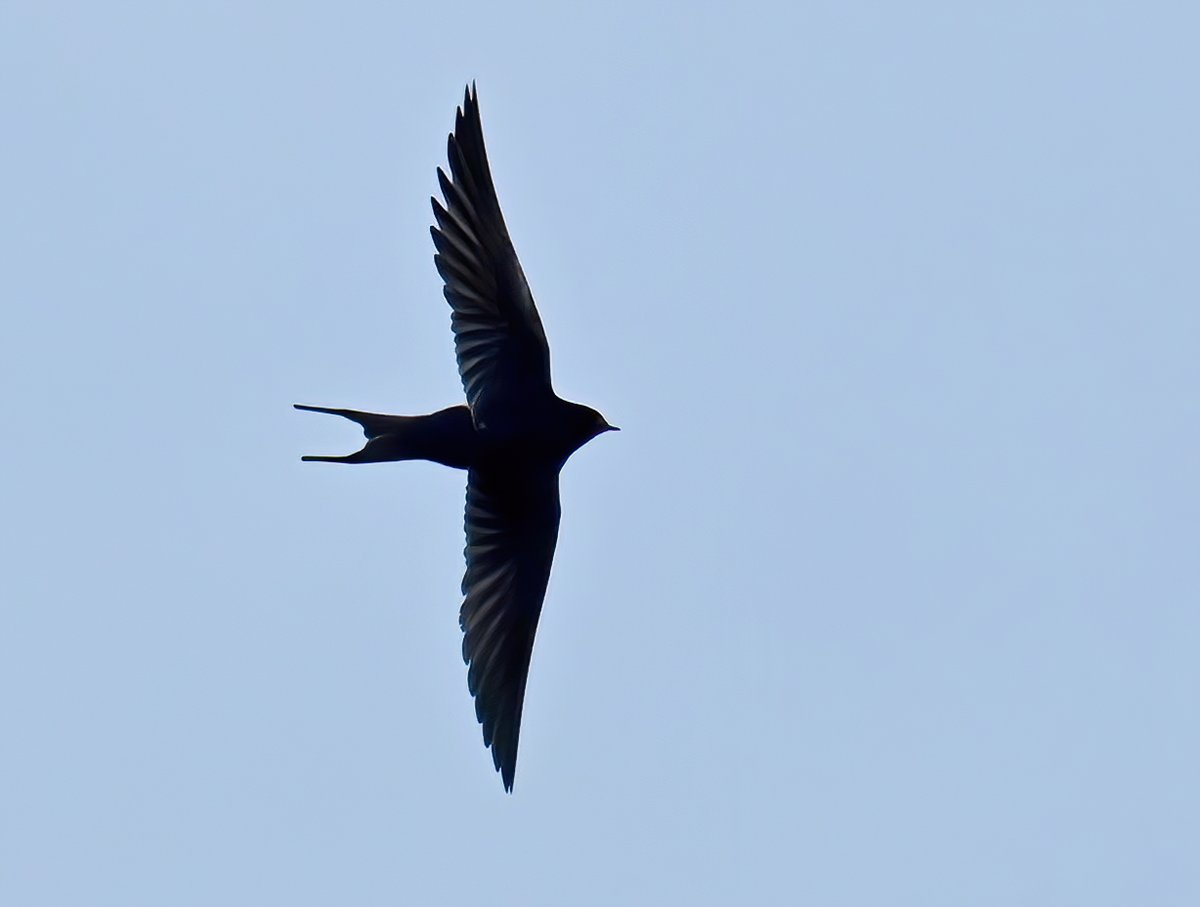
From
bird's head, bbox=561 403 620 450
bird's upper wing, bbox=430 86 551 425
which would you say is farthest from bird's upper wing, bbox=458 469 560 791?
bird's upper wing, bbox=430 86 551 425

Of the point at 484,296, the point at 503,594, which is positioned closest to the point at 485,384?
the point at 484,296

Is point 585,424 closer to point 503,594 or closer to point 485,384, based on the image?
point 485,384

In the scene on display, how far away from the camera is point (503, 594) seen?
12.0 m

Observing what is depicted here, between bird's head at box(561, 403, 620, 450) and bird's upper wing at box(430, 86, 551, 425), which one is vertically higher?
bird's upper wing at box(430, 86, 551, 425)

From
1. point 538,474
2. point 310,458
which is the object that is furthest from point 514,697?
point 310,458

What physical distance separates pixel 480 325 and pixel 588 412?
2.67 feet

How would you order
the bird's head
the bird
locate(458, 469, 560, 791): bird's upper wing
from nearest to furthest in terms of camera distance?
1. the bird
2. the bird's head
3. locate(458, 469, 560, 791): bird's upper wing

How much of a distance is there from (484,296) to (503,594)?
1.98 meters

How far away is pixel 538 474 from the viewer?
1154 centimetres

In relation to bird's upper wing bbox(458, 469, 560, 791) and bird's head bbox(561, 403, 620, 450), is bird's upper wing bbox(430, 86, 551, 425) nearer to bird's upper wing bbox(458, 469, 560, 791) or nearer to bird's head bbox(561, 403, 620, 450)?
bird's head bbox(561, 403, 620, 450)

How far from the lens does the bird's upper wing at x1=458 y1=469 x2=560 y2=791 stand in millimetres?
11766

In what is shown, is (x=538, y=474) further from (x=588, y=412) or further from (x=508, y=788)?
(x=508, y=788)

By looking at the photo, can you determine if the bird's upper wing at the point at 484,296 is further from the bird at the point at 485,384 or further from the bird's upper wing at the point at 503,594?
the bird's upper wing at the point at 503,594

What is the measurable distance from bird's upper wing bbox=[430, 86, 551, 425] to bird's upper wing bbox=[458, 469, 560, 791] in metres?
0.74
